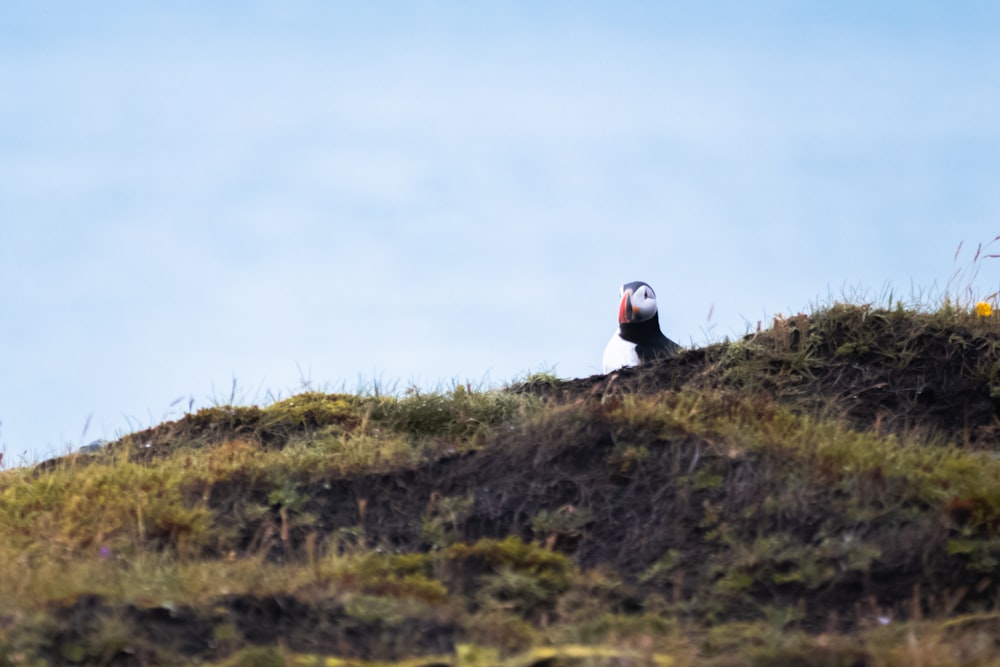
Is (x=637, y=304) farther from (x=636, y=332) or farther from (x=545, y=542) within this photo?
(x=545, y=542)

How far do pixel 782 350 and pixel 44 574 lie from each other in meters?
6.03

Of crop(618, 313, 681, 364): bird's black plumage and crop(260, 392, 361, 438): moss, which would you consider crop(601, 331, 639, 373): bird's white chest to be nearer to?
crop(618, 313, 681, 364): bird's black plumage

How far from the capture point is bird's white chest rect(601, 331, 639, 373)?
11.4 m

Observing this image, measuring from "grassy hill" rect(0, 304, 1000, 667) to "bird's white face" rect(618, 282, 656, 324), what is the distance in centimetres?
313

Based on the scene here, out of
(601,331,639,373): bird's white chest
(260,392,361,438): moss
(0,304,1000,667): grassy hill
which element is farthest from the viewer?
(601,331,639,373): bird's white chest

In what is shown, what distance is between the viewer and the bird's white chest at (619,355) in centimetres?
1144

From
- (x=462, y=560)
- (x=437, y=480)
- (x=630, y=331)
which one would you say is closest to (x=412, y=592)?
(x=462, y=560)

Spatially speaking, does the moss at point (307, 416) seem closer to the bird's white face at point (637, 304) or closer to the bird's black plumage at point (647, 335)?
the bird's white face at point (637, 304)

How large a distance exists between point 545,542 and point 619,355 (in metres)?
6.06

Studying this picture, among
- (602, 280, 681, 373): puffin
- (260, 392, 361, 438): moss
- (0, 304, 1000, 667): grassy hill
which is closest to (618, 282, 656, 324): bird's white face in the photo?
(602, 280, 681, 373): puffin

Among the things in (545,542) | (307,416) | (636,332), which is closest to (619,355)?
(636,332)

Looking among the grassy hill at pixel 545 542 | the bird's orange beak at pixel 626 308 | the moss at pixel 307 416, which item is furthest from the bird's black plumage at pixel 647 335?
the moss at pixel 307 416

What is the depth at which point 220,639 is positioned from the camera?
445 cm

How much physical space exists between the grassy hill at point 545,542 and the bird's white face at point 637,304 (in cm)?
313
